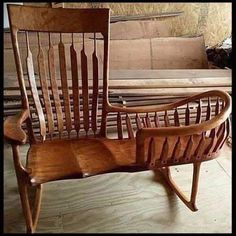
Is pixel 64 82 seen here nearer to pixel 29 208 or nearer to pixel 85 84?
pixel 85 84

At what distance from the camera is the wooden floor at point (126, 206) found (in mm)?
1436

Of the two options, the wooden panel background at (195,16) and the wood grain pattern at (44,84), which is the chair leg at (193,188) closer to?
the wood grain pattern at (44,84)

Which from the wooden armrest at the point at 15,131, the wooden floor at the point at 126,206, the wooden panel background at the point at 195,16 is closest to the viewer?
the wooden armrest at the point at 15,131

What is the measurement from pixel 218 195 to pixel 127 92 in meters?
0.86

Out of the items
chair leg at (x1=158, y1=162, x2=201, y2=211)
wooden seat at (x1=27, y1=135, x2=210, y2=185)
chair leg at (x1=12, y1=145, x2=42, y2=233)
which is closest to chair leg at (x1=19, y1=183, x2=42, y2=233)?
chair leg at (x1=12, y1=145, x2=42, y2=233)

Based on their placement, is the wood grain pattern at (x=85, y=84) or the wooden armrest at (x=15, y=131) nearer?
the wooden armrest at (x=15, y=131)

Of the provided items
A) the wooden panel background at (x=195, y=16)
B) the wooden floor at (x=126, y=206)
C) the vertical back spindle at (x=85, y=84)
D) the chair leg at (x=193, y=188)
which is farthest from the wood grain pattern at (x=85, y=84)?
the wooden panel background at (x=195, y=16)

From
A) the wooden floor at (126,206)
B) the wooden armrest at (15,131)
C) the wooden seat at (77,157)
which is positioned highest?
the wooden armrest at (15,131)

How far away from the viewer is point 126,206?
157 centimetres

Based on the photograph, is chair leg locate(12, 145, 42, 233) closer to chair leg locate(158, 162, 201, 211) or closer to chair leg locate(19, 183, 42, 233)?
chair leg locate(19, 183, 42, 233)

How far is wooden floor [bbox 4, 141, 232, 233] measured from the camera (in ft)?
4.71

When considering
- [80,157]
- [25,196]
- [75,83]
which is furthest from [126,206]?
[75,83]

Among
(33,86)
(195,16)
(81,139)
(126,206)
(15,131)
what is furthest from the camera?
(195,16)

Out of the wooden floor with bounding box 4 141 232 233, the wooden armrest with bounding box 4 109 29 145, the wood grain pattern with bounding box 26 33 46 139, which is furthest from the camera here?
the wooden floor with bounding box 4 141 232 233
